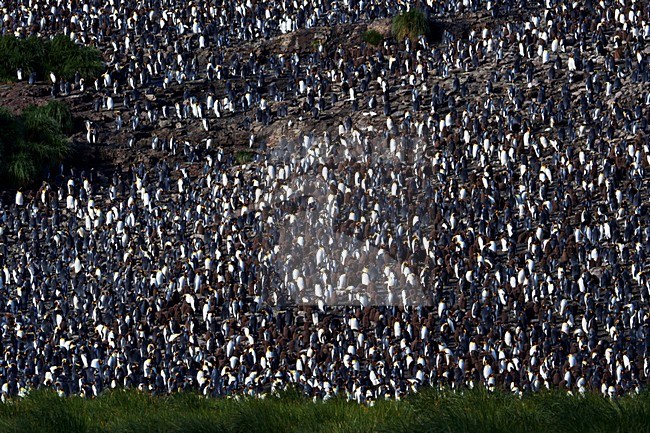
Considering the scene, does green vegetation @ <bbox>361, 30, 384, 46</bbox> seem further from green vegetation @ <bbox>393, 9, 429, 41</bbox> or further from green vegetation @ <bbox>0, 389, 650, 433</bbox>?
green vegetation @ <bbox>0, 389, 650, 433</bbox>

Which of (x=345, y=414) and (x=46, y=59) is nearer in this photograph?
(x=345, y=414)

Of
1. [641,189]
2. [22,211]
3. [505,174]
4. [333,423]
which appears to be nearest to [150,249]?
[22,211]

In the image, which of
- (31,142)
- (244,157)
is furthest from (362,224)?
(31,142)

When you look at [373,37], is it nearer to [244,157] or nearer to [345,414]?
[244,157]

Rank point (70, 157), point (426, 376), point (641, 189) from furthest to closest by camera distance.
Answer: point (70, 157) < point (641, 189) < point (426, 376)

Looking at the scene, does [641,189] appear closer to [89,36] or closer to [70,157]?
[70,157]

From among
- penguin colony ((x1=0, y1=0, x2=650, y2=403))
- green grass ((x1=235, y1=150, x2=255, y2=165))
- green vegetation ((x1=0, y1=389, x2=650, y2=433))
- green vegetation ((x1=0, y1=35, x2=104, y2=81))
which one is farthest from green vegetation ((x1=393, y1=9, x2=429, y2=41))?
green vegetation ((x1=0, y1=389, x2=650, y2=433))
